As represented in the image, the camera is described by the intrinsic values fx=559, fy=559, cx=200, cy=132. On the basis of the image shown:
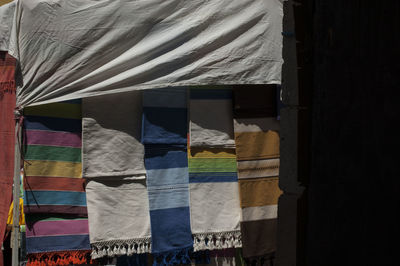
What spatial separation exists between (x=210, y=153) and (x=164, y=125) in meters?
0.41

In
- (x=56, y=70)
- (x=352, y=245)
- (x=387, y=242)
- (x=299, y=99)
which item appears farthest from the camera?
(x=56, y=70)

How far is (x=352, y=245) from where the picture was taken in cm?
247

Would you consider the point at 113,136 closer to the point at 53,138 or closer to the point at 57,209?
the point at 53,138

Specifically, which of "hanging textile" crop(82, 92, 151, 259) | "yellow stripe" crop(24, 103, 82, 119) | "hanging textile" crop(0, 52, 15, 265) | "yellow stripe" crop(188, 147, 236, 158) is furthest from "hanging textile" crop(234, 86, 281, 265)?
"hanging textile" crop(0, 52, 15, 265)

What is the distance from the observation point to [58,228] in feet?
13.3

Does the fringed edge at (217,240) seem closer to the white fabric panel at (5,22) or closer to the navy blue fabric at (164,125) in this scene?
the navy blue fabric at (164,125)

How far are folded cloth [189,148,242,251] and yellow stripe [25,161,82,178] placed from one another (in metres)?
0.85

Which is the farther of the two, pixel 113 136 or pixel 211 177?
pixel 211 177

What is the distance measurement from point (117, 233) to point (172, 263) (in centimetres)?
46

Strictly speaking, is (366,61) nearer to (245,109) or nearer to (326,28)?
(326,28)

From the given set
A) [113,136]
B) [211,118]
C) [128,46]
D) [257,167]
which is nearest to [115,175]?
[113,136]

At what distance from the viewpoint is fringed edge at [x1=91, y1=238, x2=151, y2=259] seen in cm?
404

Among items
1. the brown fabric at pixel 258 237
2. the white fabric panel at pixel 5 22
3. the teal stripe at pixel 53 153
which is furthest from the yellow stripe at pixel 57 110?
the brown fabric at pixel 258 237

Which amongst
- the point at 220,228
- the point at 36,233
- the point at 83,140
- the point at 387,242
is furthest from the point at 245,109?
the point at 387,242
